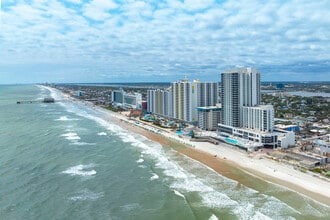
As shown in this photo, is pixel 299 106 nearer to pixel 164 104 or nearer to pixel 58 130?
pixel 164 104

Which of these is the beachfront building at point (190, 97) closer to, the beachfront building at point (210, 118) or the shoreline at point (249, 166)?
the beachfront building at point (210, 118)

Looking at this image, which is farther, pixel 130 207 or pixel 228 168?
pixel 228 168

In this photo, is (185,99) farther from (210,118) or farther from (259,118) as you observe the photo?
(259,118)

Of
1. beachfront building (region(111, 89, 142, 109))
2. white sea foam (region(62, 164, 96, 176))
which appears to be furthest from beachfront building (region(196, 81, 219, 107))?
beachfront building (region(111, 89, 142, 109))

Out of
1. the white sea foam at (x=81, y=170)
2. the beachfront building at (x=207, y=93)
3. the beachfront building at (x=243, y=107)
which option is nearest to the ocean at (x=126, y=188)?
the white sea foam at (x=81, y=170)

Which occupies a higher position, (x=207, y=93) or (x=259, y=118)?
(x=207, y=93)

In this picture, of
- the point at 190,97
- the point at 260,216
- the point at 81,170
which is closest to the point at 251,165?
the point at 260,216

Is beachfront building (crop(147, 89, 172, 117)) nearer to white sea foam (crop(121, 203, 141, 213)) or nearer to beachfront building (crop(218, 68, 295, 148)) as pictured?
beachfront building (crop(218, 68, 295, 148))
